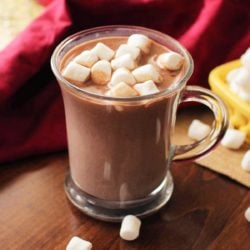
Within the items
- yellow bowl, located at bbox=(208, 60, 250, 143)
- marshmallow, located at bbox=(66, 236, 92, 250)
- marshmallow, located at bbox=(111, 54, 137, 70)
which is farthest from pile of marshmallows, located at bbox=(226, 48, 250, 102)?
marshmallow, located at bbox=(66, 236, 92, 250)

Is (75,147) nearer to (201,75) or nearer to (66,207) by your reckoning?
(66,207)

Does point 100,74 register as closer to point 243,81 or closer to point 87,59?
point 87,59

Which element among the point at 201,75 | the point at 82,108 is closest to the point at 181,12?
the point at 201,75

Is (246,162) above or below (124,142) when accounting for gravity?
below

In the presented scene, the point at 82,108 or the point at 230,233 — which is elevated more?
the point at 82,108

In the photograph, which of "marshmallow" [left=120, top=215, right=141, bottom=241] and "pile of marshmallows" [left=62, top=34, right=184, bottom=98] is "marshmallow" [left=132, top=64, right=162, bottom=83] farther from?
"marshmallow" [left=120, top=215, right=141, bottom=241]

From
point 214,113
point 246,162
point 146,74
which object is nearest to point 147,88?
point 146,74
